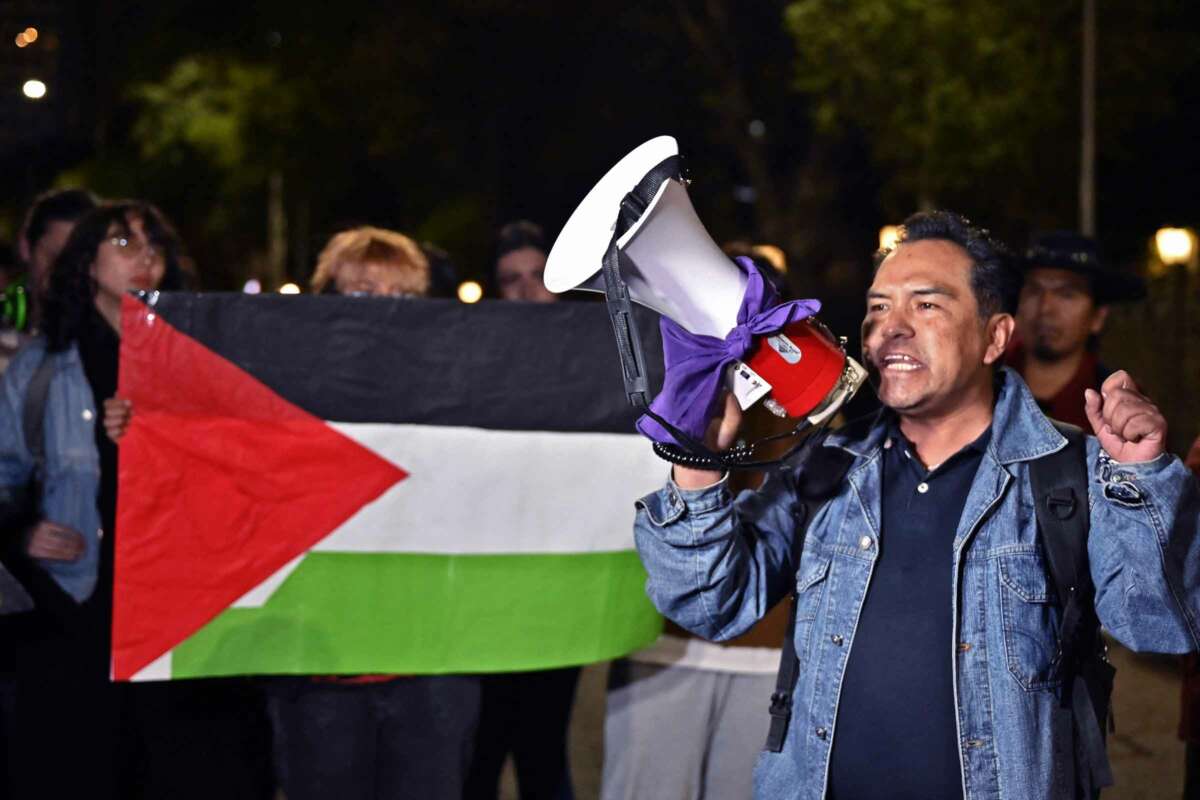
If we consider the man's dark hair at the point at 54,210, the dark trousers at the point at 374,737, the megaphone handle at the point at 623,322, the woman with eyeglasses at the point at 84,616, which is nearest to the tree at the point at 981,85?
the man's dark hair at the point at 54,210

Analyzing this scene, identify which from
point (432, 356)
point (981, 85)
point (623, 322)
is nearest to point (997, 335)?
point (623, 322)

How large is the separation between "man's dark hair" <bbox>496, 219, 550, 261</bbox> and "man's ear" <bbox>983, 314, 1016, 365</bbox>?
2.78 metres

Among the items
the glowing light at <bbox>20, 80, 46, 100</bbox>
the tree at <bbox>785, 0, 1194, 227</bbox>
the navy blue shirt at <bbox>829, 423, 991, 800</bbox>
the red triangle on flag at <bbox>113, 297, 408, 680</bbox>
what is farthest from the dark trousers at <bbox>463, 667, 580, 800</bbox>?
the tree at <bbox>785, 0, 1194, 227</bbox>

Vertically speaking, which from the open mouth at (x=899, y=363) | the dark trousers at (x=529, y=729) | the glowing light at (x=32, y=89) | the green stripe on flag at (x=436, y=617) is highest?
the glowing light at (x=32, y=89)

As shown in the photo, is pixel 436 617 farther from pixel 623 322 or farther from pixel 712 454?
pixel 623 322

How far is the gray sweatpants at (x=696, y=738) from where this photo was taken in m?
4.12

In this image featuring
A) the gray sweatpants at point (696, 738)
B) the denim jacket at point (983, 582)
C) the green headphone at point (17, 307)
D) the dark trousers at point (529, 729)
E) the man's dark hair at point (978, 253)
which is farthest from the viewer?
the green headphone at point (17, 307)

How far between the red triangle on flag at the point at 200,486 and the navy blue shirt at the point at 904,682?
5.90ft

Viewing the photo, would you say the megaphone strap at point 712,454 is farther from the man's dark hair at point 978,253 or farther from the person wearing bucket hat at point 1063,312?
the person wearing bucket hat at point 1063,312

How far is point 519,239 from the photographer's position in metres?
5.69

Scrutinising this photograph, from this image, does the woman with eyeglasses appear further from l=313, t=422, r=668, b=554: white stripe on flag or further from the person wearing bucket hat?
the person wearing bucket hat

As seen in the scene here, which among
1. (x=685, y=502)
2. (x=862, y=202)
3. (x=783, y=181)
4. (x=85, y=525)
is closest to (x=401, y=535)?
(x=85, y=525)

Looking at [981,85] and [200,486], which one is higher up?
[981,85]

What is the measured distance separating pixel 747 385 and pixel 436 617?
5.72 ft
